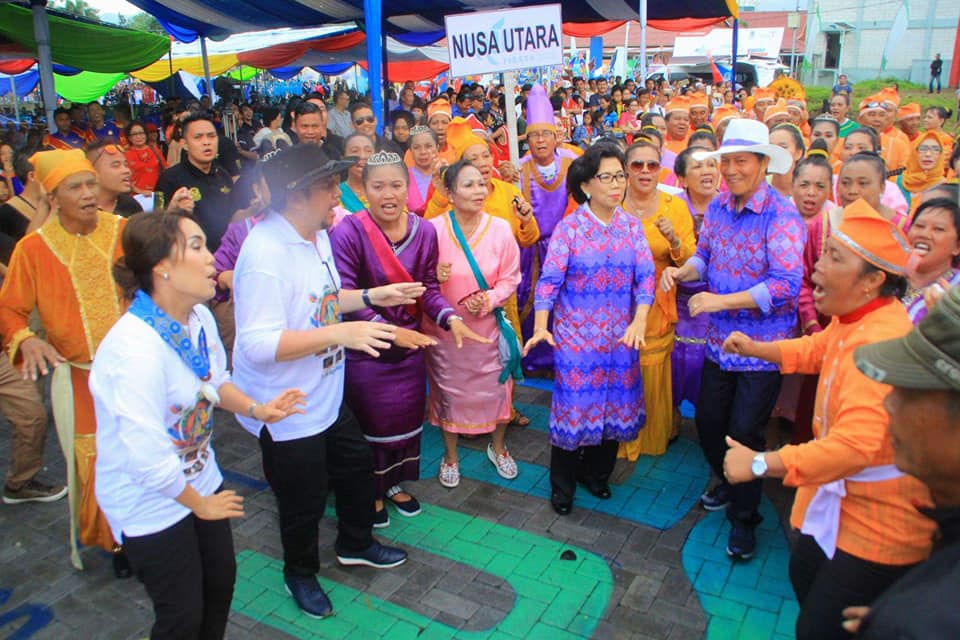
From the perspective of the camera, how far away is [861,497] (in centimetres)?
212

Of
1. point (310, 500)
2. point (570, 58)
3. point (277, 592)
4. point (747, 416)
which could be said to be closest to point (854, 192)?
point (747, 416)

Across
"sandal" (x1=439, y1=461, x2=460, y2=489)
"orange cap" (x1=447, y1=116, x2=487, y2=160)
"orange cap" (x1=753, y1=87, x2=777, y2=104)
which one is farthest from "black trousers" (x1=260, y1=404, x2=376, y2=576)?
"orange cap" (x1=753, y1=87, x2=777, y2=104)

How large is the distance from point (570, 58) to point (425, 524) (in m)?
23.2

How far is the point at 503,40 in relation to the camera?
521cm

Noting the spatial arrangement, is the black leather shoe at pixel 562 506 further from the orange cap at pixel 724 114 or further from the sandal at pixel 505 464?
the orange cap at pixel 724 114

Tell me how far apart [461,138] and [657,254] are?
167 cm

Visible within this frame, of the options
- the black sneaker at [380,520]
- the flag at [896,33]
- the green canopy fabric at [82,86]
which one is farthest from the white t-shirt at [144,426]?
the flag at [896,33]

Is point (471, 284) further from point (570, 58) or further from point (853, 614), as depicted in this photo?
point (570, 58)

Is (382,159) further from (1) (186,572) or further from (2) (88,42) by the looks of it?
(2) (88,42)

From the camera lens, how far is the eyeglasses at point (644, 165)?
4.13m

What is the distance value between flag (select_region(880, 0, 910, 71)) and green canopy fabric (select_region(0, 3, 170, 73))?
33.2 m

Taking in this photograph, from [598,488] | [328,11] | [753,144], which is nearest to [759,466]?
[753,144]

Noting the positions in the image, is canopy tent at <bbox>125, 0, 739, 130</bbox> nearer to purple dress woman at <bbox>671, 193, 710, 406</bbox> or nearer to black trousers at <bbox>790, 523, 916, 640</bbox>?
purple dress woman at <bbox>671, 193, 710, 406</bbox>

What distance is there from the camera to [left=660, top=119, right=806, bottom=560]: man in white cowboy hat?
3248mm
